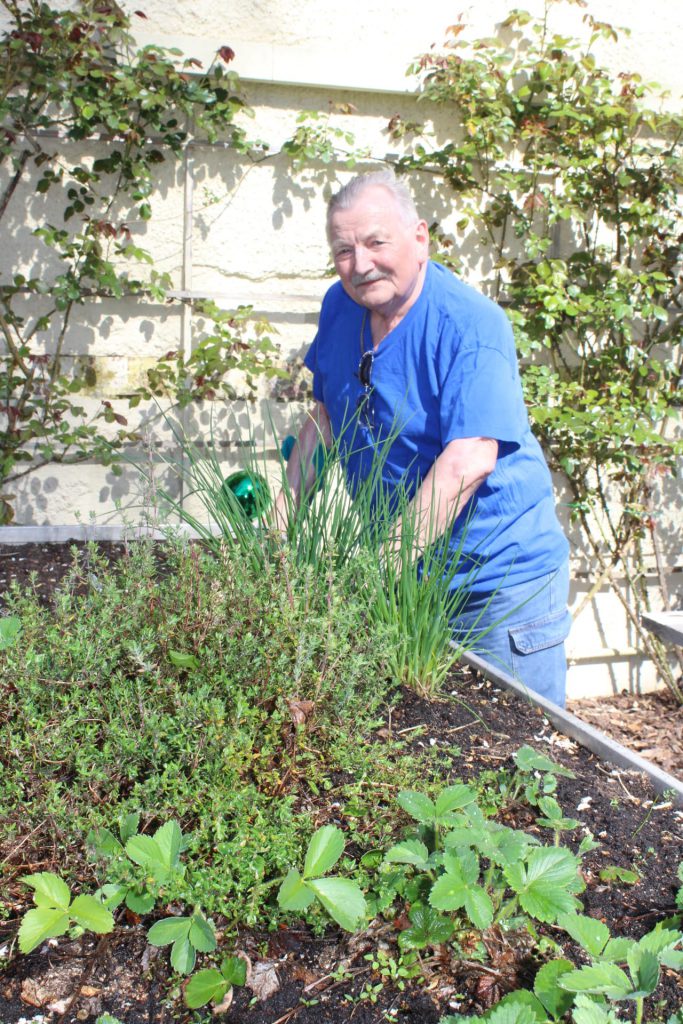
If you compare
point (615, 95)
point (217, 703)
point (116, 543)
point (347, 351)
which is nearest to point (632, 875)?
point (217, 703)

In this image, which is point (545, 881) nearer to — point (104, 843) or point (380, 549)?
point (104, 843)

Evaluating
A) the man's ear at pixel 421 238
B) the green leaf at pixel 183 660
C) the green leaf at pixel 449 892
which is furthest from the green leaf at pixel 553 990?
the man's ear at pixel 421 238

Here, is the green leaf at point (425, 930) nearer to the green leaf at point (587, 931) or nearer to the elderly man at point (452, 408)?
the green leaf at point (587, 931)

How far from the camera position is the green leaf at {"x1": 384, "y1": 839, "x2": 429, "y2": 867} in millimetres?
1357

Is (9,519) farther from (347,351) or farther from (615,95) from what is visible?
(615,95)

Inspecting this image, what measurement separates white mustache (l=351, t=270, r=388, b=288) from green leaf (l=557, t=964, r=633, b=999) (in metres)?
1.75

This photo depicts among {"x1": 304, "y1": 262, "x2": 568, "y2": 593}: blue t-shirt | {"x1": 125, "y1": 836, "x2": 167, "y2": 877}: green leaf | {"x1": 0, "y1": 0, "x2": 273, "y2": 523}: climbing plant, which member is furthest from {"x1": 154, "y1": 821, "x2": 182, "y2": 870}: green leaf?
{"x1": 0, "y1": 0, "x2": 273, "y2": 523}: climbing plant

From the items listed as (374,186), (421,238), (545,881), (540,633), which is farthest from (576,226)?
(545,881)

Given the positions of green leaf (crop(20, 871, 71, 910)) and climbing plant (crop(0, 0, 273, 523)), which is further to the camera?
climbing plant (crop(0, 0, 273, 523))

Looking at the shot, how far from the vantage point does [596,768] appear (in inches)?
73.4

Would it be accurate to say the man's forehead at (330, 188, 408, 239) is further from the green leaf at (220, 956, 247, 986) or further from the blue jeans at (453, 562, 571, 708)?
the green leaf at (220, 956, 247, 986)

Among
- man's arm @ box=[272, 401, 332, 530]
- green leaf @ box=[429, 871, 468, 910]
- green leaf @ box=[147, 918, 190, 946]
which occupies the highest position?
man's arm @ box=[272, 401, 332, 530]

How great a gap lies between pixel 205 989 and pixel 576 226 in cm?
444

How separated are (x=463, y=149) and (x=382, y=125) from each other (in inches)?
16.0
